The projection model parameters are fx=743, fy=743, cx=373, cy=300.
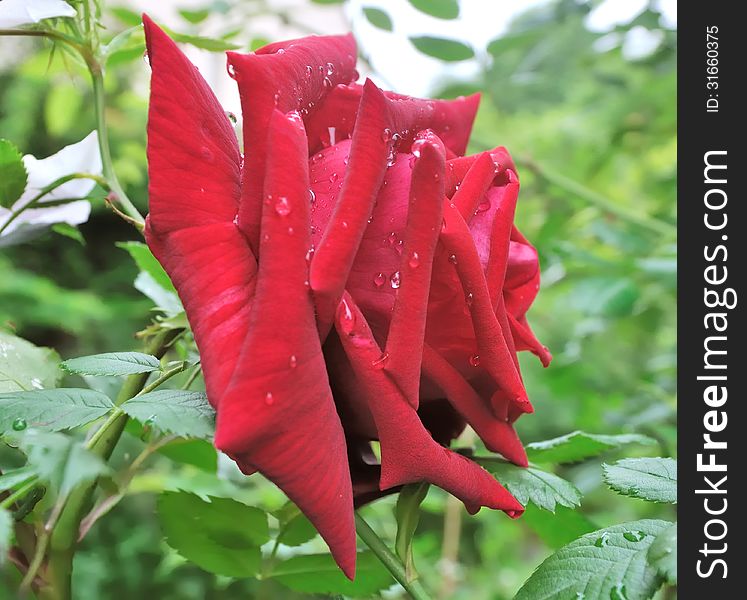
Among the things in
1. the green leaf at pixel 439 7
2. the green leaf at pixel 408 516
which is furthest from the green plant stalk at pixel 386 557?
the green leaf at pixel 439 7

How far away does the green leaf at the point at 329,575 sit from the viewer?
14.6 inches

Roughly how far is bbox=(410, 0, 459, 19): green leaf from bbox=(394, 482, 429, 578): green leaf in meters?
0.39

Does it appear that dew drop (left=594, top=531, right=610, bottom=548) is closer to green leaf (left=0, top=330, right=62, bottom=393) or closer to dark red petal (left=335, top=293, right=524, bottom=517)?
dark red petal (left=335, top=293, right=524, bottom=517)

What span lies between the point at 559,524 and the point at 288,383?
0.24 meters

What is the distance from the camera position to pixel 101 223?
216 cm

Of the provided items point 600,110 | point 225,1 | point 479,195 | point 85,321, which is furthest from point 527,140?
point 85,321

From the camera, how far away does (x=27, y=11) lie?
297 mm

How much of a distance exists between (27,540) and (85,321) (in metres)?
Answer: 1.67

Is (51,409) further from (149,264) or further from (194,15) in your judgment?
(194,15)

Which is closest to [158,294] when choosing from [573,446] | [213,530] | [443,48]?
[213,530]

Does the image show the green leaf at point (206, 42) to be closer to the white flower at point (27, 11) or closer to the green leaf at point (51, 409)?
the white flower at point (27, 11)

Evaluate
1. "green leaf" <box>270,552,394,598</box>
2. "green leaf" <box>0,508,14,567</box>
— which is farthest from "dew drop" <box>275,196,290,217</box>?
"green leaf" <box>270,552,394,598</box>

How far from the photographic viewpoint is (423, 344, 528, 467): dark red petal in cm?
27
